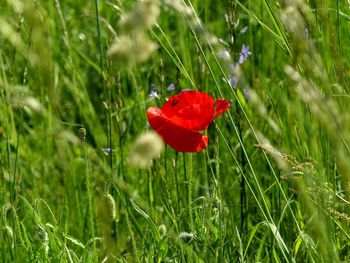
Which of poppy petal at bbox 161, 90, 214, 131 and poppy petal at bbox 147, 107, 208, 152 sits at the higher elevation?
poppy petal at bbox 161, 90, 214, 131

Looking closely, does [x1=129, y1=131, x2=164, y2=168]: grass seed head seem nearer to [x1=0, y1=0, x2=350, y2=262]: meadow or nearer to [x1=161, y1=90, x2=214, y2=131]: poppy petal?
[x1=0, y1=0, x2=350, y2=262]: meadow

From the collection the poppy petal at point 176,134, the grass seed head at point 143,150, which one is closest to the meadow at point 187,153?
the grass seed head at point 143,150

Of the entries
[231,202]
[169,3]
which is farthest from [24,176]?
[169,3]

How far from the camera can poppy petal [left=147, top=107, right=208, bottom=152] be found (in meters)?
1.58

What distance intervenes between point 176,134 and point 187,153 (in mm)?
645

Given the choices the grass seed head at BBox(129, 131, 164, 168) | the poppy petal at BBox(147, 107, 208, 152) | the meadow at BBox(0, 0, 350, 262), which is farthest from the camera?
the poppy petal at BBox(147, 107, 208, 152)

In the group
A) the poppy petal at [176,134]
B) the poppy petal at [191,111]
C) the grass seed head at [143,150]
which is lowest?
the grass seed head at [143,150]

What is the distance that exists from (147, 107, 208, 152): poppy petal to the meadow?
0.11 metres

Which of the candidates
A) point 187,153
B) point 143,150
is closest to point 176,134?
point 187,153

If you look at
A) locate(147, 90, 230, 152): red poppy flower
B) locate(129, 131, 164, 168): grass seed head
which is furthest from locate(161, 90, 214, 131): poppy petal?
locate(129, 131, 164, 168): grass seed head

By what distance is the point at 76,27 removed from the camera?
372cm

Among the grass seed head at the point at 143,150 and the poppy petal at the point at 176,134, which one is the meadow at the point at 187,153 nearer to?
the grass seed head at the point at 143,150

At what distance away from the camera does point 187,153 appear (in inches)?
87.7

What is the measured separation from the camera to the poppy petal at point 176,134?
5.19ft
